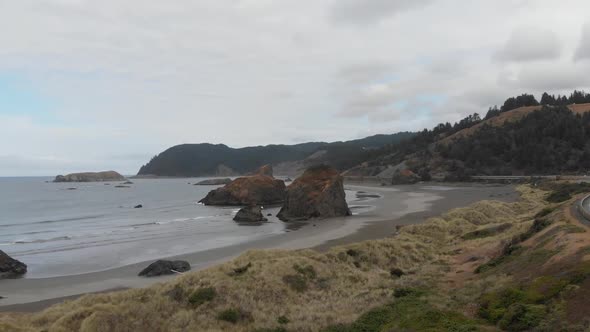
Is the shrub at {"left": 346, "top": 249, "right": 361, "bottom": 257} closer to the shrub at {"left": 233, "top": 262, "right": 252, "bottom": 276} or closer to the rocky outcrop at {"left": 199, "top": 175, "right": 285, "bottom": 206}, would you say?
the shrub at {"left": 233, "top": 262, "right": 252, "bottom": 276}

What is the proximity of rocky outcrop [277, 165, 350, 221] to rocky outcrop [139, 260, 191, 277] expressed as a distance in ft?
88.7

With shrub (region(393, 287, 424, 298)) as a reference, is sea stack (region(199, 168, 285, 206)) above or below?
above

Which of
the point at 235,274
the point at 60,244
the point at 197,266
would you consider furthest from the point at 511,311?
the point at 60,244

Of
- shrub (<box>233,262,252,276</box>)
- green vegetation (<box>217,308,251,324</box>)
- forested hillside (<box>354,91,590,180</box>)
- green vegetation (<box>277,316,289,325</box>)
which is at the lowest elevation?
green vegetation (<box>277,316,289,325</box>)

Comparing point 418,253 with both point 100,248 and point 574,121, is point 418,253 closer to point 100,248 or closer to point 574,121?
point 100,248

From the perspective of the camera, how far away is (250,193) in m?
81.0

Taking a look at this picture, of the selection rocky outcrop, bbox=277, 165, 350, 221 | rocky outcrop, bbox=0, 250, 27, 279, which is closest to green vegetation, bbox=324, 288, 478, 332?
rocky outcrop, bbox=0, 250, 27, 279

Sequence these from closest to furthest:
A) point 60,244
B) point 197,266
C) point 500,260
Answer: point 500,260
point 197,266
point 60,244

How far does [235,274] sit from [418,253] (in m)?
11.7

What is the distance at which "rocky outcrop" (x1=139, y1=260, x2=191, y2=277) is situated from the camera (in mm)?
26281

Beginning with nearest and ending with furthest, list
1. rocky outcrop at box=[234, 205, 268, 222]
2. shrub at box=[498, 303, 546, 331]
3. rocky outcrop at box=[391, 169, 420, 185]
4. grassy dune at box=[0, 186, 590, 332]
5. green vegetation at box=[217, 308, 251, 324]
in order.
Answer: shrub at box=[498, 303, 546, 331]
grassy dune at box=[0, 186, 590, 332]
green vegetation at box=[217, 308, 251, 324]
rocky outcrop at box=[234, 205, 268, 222]
rocky outcrop at box=[391, 169, 420, 185]

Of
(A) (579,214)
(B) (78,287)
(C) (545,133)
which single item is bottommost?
(B) (78,287)

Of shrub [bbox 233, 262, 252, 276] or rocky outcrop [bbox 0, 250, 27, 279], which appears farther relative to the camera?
rocky outcrop [bbox 0, 250, 27, 279]

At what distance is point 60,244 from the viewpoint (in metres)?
41.2
